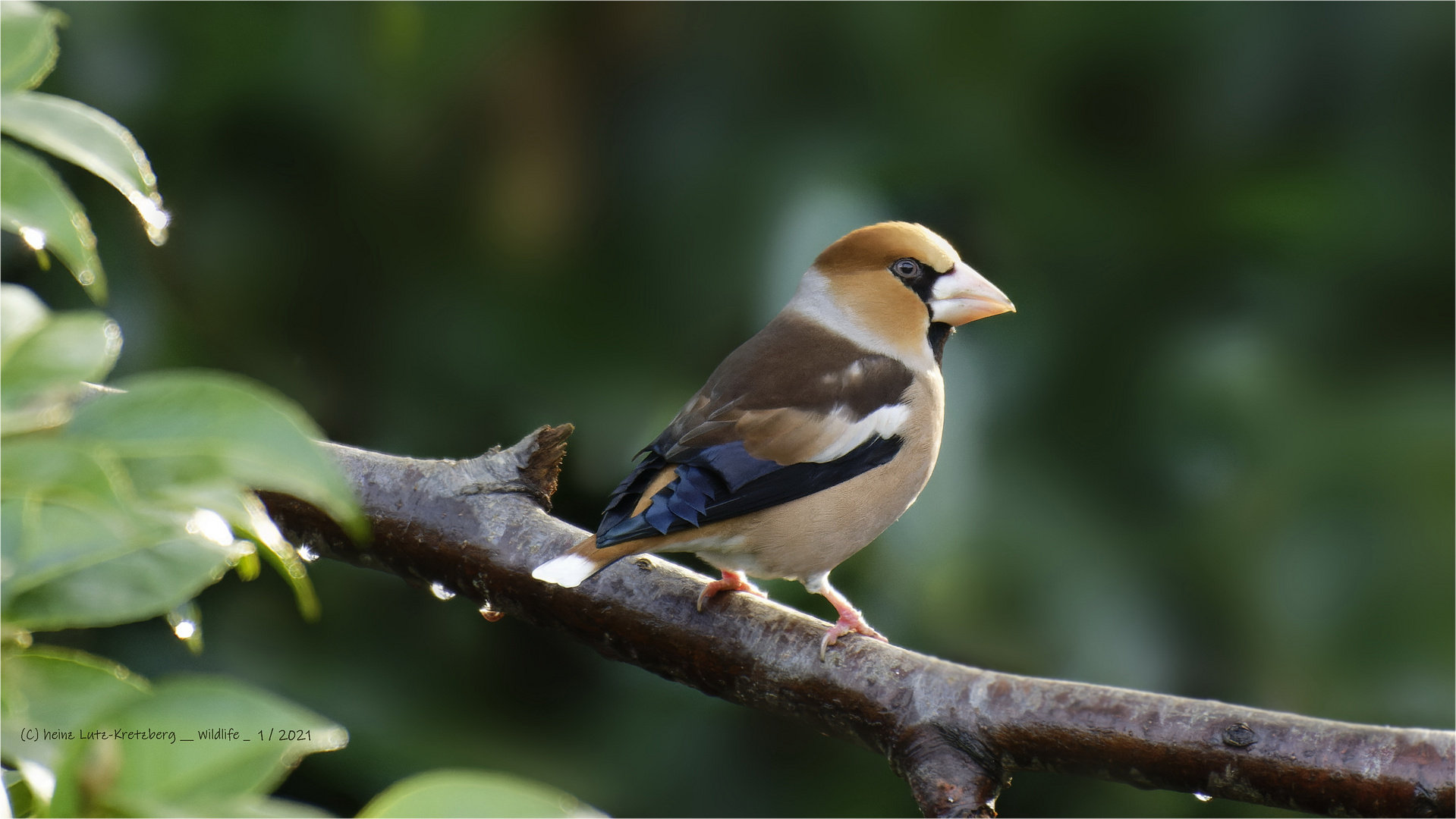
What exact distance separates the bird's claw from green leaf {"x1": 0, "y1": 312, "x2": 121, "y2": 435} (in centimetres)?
114

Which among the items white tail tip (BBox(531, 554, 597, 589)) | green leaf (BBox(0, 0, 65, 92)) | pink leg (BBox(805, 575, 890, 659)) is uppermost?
green leaf (BBox(0, 0, 65, 92))

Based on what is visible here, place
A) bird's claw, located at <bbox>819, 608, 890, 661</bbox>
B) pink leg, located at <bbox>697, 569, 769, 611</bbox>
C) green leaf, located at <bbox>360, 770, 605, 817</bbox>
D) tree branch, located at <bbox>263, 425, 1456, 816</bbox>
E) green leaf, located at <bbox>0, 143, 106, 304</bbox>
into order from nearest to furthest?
green leaf, located at <bbox>360, 770, 605, 817</bbox>
green leaf, located at <bbox>0, 143, 106, 304</bbox>
tree branch, located at <bbox>263, 425, 1456, 816</bbox>
bird's claw, located at <bbox>819, 608, 890, 661</bbox>
pink leg, located at <bbox>697, 569, 769, 611</bbox>

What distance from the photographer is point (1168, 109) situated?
2.63 m

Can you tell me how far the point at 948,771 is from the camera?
129 centimetres

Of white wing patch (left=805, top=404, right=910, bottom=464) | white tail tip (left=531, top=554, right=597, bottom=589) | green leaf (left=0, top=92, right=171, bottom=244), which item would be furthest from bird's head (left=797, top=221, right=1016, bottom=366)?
green leaf (left=0, top=92, right=171, bottom=244)

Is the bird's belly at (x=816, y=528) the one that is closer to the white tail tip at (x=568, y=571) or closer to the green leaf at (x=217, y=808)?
the white tail tip at (x=568, y=571)

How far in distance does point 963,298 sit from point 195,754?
186 cm

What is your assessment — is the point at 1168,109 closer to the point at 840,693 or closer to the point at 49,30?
the point at 840,693

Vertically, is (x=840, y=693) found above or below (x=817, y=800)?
above

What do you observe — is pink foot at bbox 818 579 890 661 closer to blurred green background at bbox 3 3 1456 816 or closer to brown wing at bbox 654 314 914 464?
brown wing at bbox 654 314 914 464

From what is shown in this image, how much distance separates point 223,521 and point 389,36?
215 centimetres

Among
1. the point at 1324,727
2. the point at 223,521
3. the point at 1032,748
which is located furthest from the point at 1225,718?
the point at 223,521

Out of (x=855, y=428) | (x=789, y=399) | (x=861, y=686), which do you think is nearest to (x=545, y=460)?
(x=789, y=399)

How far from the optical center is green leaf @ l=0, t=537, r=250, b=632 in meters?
0.45
